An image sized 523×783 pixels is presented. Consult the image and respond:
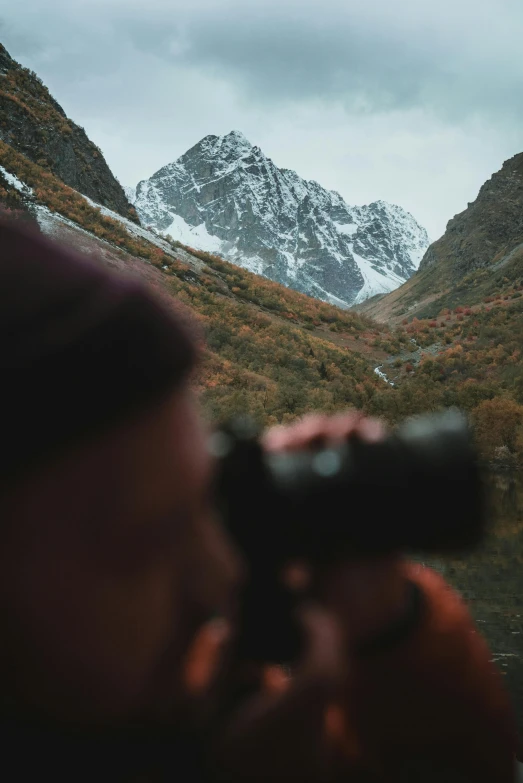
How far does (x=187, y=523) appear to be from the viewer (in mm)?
786

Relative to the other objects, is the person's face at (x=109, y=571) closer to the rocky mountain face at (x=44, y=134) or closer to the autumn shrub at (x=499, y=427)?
the autumn shrub at (x=499, y=427)

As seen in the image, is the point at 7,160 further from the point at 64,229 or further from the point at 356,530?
the point at 356,530

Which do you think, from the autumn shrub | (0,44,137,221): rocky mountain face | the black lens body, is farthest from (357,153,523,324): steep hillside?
the black lens body

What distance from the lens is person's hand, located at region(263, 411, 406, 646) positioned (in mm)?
988

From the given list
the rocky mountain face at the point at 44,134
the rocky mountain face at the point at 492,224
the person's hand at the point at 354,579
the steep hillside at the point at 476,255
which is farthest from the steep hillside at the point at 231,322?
the rocky mountain face at the point at 492,224

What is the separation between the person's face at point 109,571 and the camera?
0.67 meters

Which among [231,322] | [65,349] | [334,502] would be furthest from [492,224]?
[65,349]

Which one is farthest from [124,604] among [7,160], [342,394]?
[7,160]

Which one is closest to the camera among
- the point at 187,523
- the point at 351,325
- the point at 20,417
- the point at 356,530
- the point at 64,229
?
the point at 20,417

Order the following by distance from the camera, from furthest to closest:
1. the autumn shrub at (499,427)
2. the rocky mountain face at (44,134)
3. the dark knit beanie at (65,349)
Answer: the rocky mountain face at (44,134) < the autumn shrub at (499,427) < the dark knit beanie at (65,349)

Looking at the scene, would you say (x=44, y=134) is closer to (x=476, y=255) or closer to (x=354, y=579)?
(x=354, y=579)

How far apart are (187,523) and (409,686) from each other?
0.50 metres

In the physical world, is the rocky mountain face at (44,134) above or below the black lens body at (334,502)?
above

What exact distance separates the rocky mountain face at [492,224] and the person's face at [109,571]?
→ 11137 centimetres
